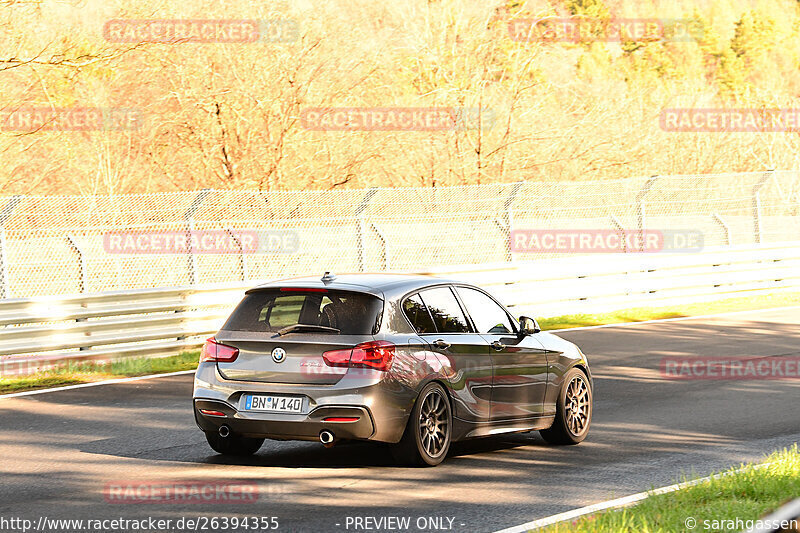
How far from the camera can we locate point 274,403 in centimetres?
851

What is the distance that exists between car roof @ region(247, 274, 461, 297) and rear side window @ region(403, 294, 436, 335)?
91 mm

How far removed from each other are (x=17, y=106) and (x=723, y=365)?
18.1 metres

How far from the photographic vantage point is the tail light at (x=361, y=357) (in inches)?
334

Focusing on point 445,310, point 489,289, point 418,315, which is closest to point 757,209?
point 489,289

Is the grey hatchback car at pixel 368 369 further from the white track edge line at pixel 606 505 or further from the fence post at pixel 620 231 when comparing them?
the fence post at pixel 620 231

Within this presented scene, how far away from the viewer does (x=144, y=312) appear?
51.8ft

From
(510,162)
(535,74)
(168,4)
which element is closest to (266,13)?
(168,4)

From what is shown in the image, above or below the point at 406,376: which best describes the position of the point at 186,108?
above

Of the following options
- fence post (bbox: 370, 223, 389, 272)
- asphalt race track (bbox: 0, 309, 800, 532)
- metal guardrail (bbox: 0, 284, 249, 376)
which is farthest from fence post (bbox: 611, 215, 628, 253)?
asphalt race track (bbox: 0, 309, 800, 532)

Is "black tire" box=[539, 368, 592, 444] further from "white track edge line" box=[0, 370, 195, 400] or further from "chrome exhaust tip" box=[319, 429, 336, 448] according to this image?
Result: "white track edge line" box=[0, 370, 195, 400]

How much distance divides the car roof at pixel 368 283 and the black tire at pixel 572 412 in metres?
1.52

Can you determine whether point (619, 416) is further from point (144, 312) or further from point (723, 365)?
point (144, 312)

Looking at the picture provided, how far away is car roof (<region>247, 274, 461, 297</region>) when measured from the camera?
8922 mm

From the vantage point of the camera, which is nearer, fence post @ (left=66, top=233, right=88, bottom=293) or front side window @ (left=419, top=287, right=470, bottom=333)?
front side window @ (left=419, top=287, right=470, bottom=333)
